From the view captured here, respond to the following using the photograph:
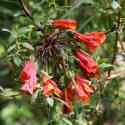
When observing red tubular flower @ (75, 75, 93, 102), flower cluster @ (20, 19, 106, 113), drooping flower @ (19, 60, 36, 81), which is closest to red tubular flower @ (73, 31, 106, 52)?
flower cluster @ (20, 19, 106, 113)

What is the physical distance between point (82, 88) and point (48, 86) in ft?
0.61

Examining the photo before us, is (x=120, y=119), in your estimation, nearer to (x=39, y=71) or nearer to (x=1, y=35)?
(x=39, y=71)

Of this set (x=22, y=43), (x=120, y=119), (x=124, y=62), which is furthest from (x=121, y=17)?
(x=120, y=119)

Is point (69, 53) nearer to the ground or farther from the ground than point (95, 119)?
farther from the ground

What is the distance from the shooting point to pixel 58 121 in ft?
→ 8.09

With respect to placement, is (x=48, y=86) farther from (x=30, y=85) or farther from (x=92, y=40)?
(x=92, y=40)

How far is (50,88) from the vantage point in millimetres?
2248

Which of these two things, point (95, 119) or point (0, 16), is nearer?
point (95, 119)

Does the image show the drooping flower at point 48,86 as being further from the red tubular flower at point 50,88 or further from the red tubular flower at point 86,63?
the red tubular flower at point 86,63

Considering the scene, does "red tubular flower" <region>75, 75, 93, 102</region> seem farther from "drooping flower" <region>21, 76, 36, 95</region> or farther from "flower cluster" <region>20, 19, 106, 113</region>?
"drooping flower" <region>21, 76, 36, 95</region>

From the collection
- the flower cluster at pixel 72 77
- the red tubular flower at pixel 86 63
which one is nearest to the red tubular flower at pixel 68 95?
the flower cluster at pixel 72 77

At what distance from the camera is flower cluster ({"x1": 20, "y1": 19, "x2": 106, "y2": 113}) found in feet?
7.48

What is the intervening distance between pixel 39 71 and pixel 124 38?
0.80 meters

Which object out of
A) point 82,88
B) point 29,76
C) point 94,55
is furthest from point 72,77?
point 94,55
